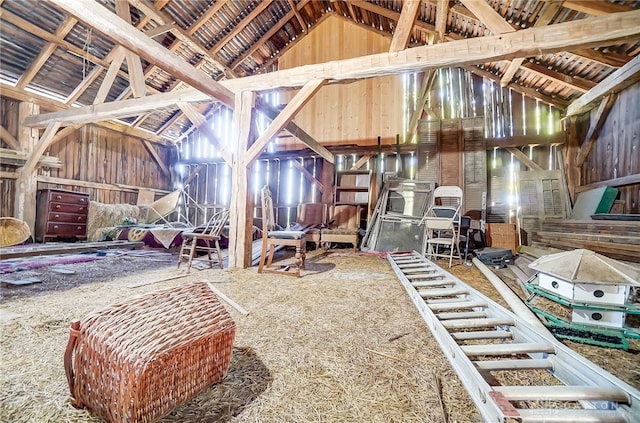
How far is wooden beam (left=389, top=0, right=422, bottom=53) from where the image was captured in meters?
3.14

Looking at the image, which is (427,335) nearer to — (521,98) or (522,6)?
(522,6)

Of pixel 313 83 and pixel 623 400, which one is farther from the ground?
pixel 313 83

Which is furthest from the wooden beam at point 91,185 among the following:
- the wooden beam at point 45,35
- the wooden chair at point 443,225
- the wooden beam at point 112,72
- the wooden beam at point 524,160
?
the wooden beam at point 524,160

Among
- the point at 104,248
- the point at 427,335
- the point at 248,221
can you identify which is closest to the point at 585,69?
the point at 427,335

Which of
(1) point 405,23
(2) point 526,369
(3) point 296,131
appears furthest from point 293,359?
(3) point 296,131

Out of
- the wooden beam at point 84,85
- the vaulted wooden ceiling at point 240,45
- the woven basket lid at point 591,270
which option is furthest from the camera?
the wooden beam at point 84,85

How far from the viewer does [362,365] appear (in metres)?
1.38

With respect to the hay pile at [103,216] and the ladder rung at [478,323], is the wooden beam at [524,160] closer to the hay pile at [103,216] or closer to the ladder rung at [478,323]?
the ladder rung at [478,323]

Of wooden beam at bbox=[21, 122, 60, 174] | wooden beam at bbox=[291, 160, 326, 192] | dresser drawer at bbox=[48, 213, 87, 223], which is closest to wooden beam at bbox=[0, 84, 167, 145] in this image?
wooden beam at bbox=[21, 122, 60, 174]

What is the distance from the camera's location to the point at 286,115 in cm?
371

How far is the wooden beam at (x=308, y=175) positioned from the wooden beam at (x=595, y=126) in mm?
5236

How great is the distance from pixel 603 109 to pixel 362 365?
234 inches

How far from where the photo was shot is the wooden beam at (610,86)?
359 centimetres

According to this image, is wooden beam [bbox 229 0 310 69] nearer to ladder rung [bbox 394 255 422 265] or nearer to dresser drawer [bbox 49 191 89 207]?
dresser drawer [bbox 49 191 89 207]
